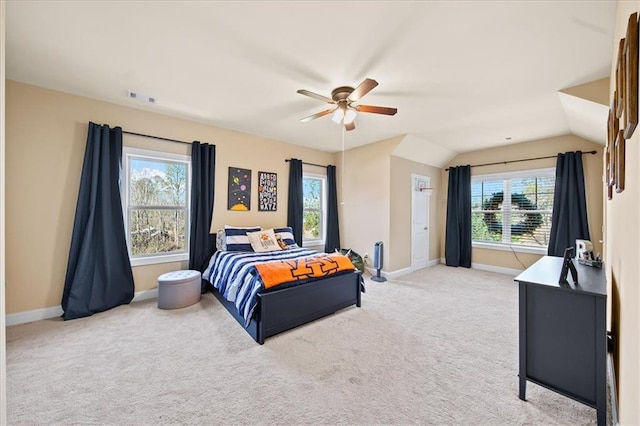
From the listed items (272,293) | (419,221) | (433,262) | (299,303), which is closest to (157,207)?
(272,293)

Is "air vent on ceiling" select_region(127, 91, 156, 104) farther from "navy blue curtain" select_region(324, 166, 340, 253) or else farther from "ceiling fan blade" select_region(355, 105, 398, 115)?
"navy blue curtain" select_region(324, 166, 340, 253)

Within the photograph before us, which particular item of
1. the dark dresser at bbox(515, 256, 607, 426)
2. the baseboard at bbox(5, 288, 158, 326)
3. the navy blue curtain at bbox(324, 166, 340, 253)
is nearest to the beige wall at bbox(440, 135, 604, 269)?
the navy blue curtain at bbox(324, 166, 340, 253)

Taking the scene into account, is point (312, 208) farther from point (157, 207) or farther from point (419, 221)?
point (157, 207)

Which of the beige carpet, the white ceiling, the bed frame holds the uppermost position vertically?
the white ceiling

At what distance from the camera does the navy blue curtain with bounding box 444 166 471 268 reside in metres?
5.45

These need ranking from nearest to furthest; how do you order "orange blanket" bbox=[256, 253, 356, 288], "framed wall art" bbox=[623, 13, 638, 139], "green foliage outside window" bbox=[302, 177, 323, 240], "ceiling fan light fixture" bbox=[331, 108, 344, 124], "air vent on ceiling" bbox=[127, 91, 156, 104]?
"framed wall art" bbox=[623, 13, 638, 139] → "orange blanket" bbox=[256, 253, 356, 288] → "ceiling fan light fixture" bbox=[331, 108, 344, 124] → "air vent on ceiling" bbox=[127, 91, 156, 104] → "green foliage outside window" bbox=[302, 177, 323, 240]

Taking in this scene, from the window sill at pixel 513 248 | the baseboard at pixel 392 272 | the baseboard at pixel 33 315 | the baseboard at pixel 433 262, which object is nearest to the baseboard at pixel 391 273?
the baseboard at pixel 392 272

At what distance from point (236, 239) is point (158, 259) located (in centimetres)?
108

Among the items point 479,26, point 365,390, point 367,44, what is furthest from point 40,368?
point 479,26

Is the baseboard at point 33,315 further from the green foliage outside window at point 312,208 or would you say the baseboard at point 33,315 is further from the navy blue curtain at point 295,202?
the green foliage outside window at point 312,208

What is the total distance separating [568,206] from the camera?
4180mm

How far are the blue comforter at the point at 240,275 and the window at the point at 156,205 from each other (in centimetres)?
67

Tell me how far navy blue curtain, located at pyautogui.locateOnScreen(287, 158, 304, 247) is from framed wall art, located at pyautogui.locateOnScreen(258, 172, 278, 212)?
0.95ft

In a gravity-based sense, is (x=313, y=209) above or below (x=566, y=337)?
above
